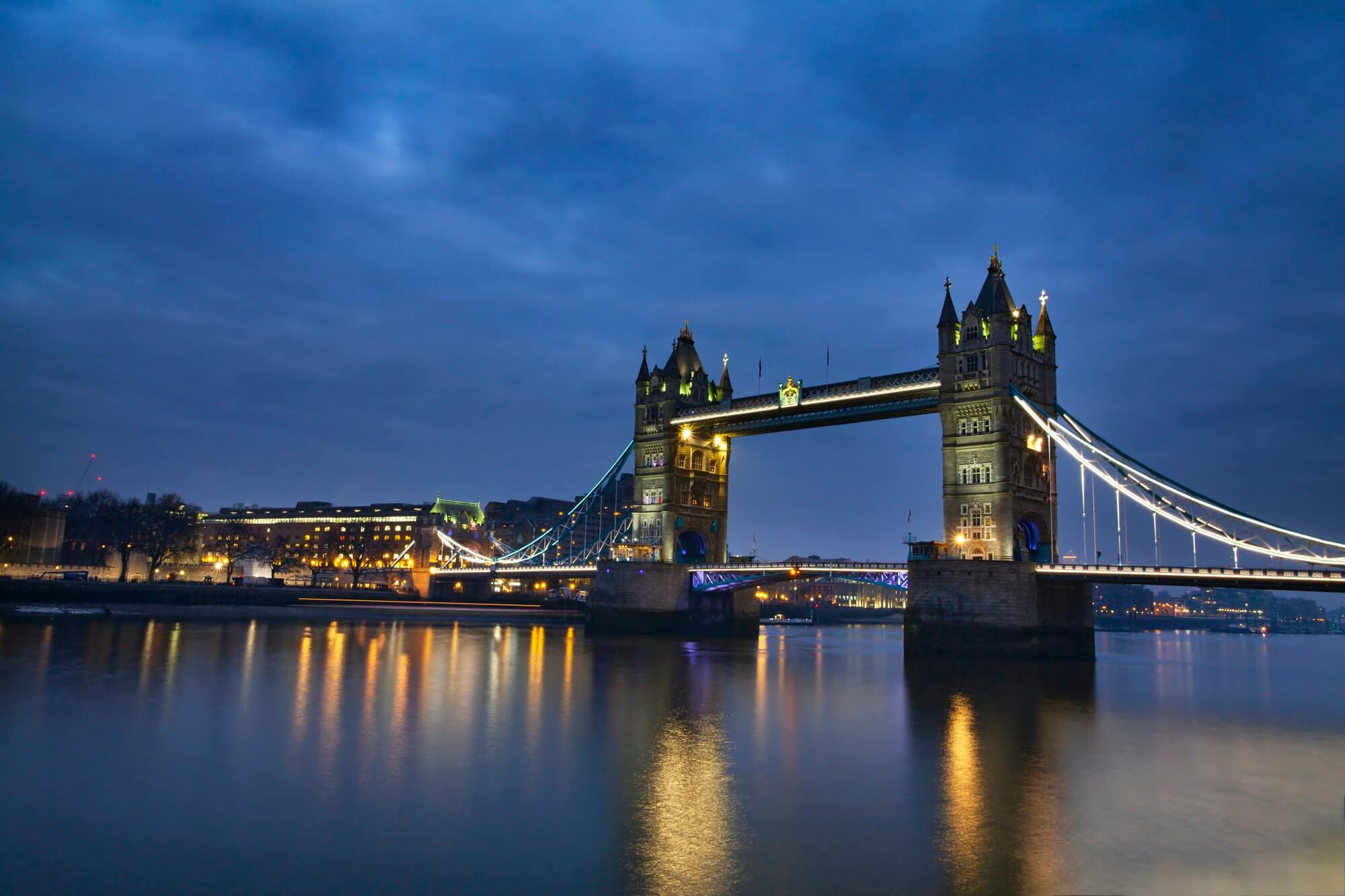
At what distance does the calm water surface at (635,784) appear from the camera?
13.5 metres

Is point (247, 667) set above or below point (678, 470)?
below

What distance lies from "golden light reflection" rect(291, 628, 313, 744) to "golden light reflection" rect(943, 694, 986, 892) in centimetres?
Answer: 1571

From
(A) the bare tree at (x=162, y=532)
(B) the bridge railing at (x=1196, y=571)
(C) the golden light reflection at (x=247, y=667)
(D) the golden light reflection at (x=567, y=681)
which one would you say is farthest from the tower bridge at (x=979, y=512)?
(A) the bare tree at (x=162, y=532)

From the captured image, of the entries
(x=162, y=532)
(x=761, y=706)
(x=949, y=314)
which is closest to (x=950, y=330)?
(x=949, y=314)

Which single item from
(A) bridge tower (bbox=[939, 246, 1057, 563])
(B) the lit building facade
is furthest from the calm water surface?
(B) the lit building facade

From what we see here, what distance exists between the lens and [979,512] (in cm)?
5450

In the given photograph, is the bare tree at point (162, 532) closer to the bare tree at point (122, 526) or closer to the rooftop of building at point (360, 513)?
the bare tree at point (122, 526)

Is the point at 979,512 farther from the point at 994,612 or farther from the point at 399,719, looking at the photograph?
the point at 399,719

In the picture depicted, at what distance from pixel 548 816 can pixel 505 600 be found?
114279 mm

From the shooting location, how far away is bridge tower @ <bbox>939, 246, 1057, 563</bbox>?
177 ft

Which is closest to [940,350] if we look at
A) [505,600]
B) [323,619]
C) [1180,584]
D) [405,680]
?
[1180,584]

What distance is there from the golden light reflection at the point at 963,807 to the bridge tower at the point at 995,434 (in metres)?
27.2

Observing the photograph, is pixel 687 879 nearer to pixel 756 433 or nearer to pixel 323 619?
pixel 756 433

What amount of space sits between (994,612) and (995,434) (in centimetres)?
1087
